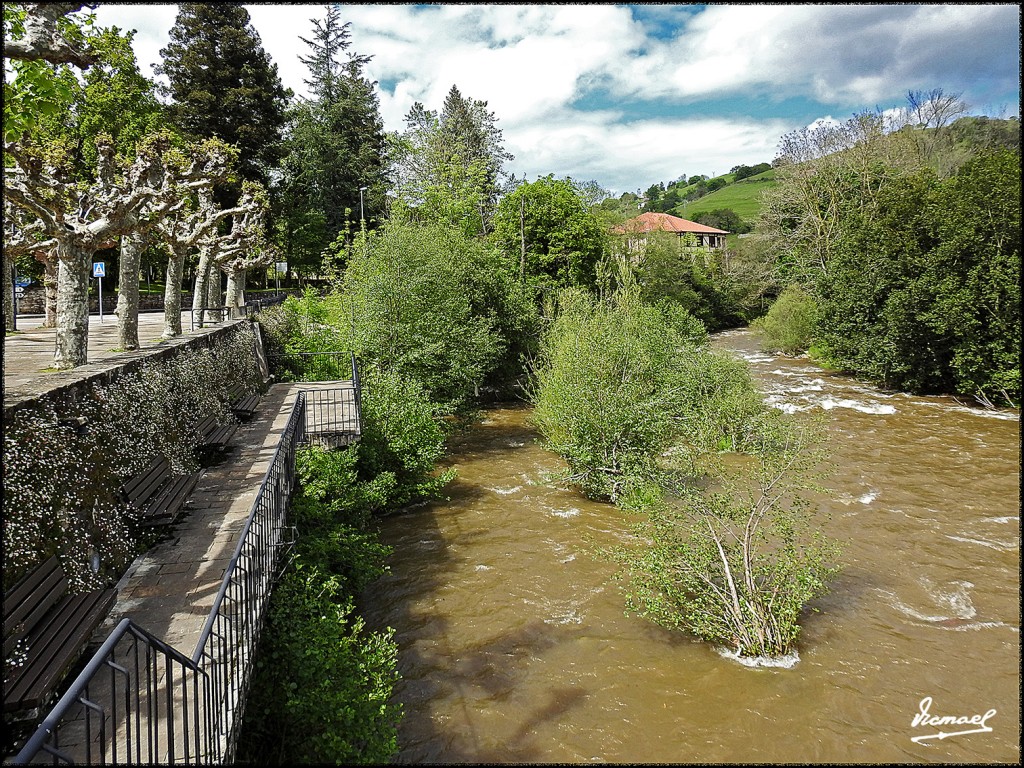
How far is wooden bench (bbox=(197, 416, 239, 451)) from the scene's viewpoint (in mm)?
9984

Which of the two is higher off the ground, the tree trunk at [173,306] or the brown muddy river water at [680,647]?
the tree trunk at [173,306]

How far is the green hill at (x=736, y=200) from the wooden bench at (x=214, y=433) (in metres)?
97.5

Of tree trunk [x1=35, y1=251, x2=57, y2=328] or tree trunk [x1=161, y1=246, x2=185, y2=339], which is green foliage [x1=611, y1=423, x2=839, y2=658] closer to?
tree trunk [x1=161, y1=246, x2=185, y2=339]

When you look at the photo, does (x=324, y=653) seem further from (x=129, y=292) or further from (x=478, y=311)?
(x=478, y=311)

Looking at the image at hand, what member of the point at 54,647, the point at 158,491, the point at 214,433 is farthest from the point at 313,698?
the point at 214,433

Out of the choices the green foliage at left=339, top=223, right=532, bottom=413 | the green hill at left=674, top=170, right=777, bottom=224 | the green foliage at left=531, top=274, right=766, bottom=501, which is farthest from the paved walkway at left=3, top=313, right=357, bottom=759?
the green hill at left=674, top=170, right=777, bottom=224

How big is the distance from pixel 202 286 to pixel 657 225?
42.6m

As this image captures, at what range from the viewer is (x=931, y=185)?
74.5ft

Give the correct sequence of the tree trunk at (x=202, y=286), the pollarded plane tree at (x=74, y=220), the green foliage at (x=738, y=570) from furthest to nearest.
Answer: the tree trunk at (x=202, y=286), the pollarded plane tree at (x=74, y=220), the green foliage at (x=738, y=570)

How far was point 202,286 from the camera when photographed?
1766 cm

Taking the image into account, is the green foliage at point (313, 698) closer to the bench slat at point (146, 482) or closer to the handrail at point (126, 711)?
the handrail at point (126, 711)

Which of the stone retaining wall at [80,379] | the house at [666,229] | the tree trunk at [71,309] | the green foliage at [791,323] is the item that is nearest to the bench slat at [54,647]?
the stone retaining wall at [80,379]

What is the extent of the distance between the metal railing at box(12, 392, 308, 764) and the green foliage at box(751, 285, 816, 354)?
102 ft

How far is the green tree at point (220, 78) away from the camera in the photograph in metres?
31.5
